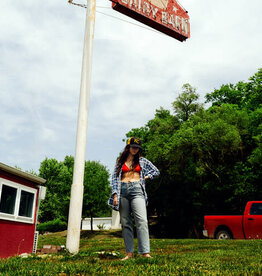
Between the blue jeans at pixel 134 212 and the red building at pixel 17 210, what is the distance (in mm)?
5913

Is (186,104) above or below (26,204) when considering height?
above

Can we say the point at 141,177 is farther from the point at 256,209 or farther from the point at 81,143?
the point at 256,209

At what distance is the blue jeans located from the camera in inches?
200

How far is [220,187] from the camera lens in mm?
25109

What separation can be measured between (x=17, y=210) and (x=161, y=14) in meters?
9.25

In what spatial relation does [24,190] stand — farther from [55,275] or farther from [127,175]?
[55,275]

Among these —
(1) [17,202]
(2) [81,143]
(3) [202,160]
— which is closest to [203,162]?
(3) [202,160]

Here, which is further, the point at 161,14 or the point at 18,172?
the point at 161,14

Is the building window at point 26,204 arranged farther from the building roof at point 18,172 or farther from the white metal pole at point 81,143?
the white metal pole at point 81,143

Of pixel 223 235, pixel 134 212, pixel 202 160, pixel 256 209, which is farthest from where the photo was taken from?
pixel 202 160

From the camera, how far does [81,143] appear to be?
7988 mm

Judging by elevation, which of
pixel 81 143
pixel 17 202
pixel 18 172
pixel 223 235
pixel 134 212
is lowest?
pixel 223 235

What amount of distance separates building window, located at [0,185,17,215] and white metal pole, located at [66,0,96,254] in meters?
3.54

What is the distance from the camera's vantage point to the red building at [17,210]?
33.2 ft
